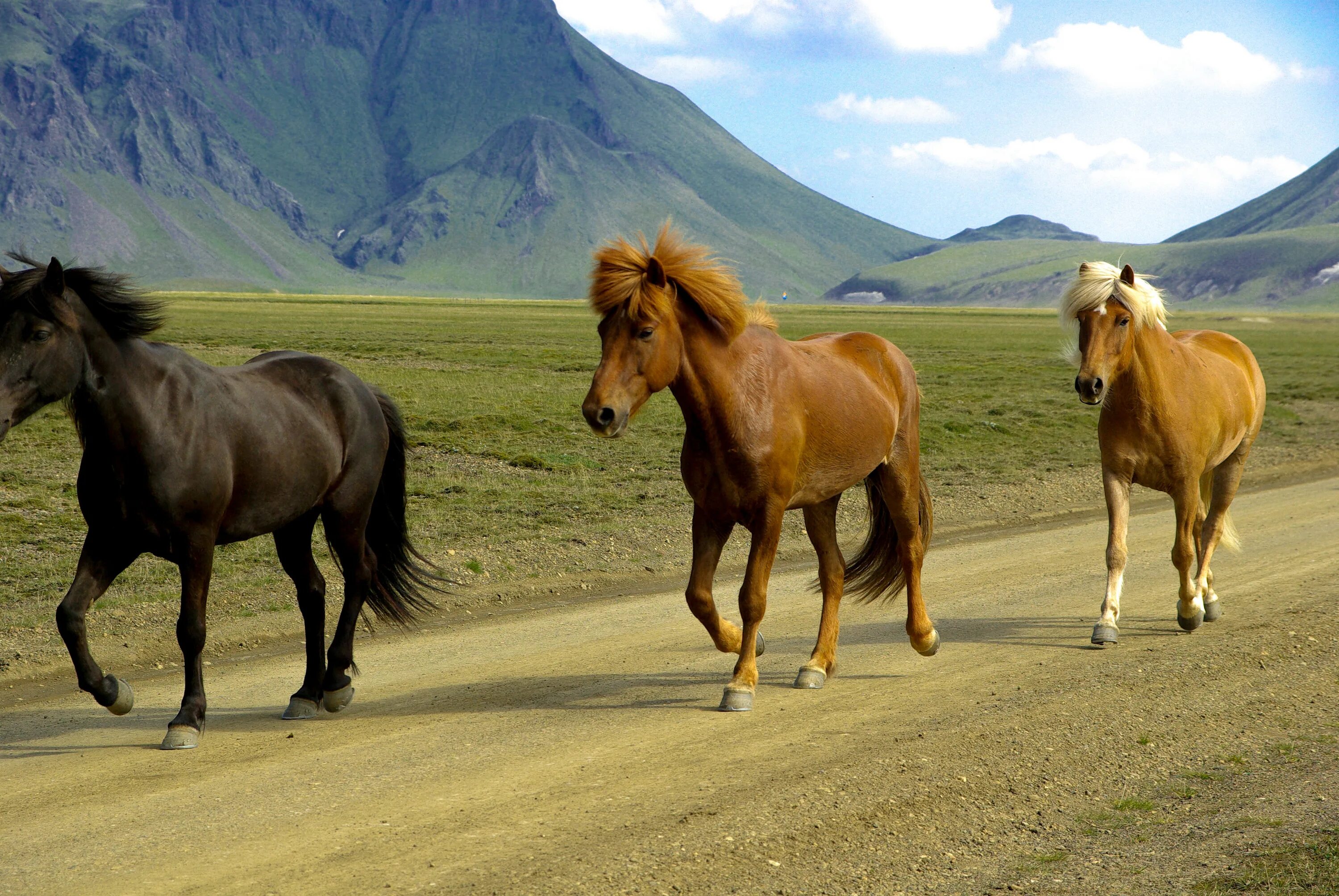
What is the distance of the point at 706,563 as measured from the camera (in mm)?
7246

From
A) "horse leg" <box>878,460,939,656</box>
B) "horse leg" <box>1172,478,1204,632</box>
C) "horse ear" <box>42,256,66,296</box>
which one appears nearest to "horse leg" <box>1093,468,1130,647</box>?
"horse leg" <box>1172,478,1204,632</box>

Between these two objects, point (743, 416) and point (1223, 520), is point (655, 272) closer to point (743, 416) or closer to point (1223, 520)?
point (743, 416)

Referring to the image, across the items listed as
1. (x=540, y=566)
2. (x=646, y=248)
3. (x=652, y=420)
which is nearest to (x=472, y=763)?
(x=646, y=248)

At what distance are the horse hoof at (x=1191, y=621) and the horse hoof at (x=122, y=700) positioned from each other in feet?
23.0

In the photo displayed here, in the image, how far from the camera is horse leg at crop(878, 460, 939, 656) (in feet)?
26.6

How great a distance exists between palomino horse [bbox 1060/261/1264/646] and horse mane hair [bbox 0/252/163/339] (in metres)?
6.08

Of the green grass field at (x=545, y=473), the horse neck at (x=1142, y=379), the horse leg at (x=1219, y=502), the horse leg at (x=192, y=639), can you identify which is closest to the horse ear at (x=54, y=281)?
the horse leg at (x=192, y=639)

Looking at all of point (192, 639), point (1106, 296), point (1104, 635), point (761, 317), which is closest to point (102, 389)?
point (192, 639)

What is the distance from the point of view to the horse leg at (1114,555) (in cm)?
867

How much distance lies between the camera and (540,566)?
11984 millimetres

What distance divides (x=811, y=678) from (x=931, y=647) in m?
0.99

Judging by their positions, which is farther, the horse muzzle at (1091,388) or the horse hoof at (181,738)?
the horse muzzle at (1091,388)

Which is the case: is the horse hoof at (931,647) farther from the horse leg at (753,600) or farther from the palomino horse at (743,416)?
the horse leg at (753,600)

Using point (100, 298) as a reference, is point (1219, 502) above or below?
below
